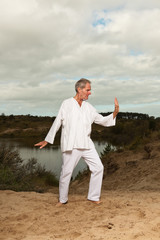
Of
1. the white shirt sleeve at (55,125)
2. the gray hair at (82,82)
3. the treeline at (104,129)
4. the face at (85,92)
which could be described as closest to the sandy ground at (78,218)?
the white shirt sleeve at (55,125)

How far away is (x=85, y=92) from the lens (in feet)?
15.4

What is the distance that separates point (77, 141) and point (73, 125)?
11.2 inches

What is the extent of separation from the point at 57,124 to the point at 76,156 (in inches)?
25.8

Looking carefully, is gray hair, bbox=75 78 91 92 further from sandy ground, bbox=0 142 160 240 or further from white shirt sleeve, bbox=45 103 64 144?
sandy ground, bbox=0 142 160 240

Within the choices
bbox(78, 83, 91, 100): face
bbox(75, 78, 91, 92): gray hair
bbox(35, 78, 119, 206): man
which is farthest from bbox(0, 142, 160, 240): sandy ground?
bbox(75, 78, 91, 92): gray hair

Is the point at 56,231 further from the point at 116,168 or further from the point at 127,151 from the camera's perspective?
the point at 127,151

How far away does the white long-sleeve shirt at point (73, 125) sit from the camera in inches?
181

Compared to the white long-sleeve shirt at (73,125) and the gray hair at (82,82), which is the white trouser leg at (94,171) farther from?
the gray hair at (82,82)

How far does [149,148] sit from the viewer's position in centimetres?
1108

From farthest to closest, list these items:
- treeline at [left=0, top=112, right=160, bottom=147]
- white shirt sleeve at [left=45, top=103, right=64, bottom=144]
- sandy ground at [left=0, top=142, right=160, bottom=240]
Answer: treeline at [left=0, top=112, right=160, bottom=147] → white shirt sleeve at [left=45, top=103, right=64, bottom=144] → sandy ground at [left=0, top=142, right=160, bottom=240]

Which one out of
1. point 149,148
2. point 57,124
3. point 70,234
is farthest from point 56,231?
point 149,148

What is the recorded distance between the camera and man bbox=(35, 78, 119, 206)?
4609 mm

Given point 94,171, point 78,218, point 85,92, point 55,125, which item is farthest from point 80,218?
point 85,92

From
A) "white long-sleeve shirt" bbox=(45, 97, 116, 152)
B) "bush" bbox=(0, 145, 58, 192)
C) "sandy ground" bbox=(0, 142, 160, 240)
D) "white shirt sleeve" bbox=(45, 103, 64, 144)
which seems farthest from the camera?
"bush" bbox=(0, 145, 58, 192)
